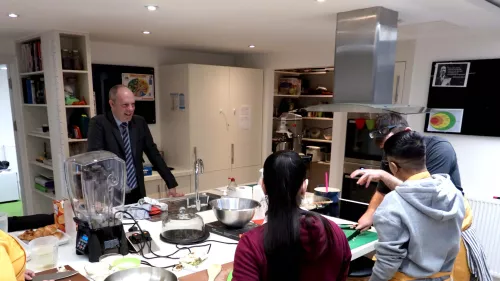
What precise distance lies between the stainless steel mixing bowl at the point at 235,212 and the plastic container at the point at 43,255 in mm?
789

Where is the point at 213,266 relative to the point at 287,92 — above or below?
below

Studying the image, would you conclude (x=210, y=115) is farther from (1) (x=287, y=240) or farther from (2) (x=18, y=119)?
(1) (x=287, y=240)

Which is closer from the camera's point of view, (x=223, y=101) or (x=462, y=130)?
(x=462, y=130)

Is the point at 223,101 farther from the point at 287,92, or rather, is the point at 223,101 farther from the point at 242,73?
the point at 287,92

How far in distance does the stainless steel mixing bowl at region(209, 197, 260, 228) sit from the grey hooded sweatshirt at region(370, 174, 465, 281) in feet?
2.26

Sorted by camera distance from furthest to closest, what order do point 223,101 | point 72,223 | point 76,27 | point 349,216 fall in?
point 223,101
point 76,27
point 349,216
point 72,223

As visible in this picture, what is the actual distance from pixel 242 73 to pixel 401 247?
364 cm

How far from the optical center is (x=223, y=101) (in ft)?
15.1

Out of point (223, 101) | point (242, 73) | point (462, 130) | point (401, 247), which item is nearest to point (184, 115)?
point (223, 101)

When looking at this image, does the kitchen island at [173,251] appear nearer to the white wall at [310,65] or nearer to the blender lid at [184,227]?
the blender lid at [184,227]

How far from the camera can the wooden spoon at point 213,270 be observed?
140cm

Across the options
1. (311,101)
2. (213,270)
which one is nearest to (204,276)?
(213,270)

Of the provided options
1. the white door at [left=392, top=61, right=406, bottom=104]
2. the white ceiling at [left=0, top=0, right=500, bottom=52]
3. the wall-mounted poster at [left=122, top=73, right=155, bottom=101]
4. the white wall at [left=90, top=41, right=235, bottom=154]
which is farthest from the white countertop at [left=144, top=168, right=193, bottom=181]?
the white door at [left=392, top=61, right=406, bottom=104]

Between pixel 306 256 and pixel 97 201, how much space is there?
1.18m
